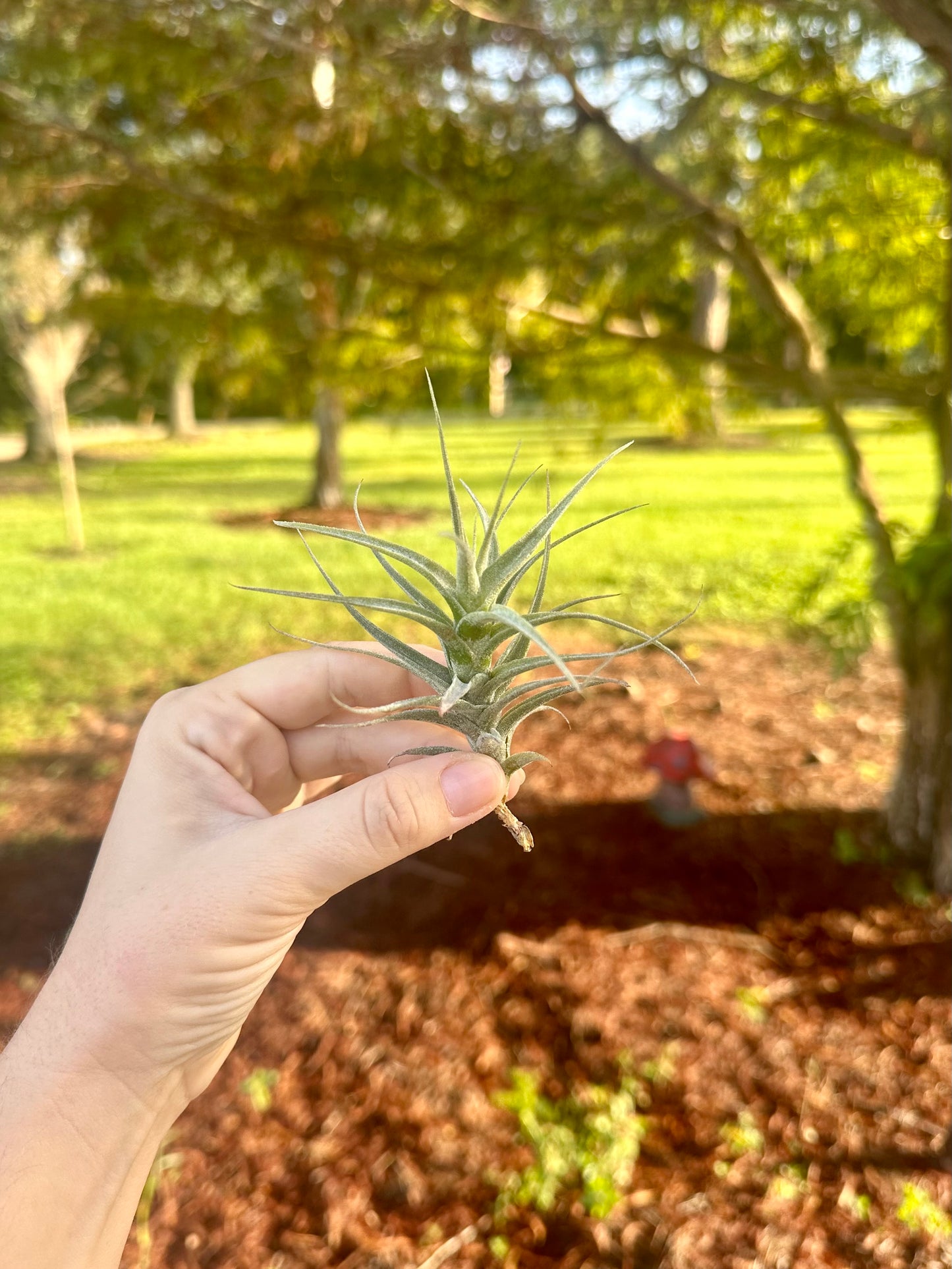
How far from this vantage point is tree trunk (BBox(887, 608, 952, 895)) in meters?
4.12

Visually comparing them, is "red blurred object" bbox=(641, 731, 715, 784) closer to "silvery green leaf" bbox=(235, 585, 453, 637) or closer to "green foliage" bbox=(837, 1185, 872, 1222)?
"green foliage" bbox=(837, 1185, 872, 1222)

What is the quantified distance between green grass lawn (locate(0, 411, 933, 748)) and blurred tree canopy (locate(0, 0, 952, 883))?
1.47ft

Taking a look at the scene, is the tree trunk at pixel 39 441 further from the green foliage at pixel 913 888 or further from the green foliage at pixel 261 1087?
the green foliage at pixel 913 888

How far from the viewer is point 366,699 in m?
2.25

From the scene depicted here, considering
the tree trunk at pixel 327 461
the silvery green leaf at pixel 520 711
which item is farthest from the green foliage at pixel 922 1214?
the tree trunk at pixel 327 461

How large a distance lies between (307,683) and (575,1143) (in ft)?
6.54

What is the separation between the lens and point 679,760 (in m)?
4.37

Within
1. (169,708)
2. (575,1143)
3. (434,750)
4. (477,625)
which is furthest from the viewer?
(575,1143)

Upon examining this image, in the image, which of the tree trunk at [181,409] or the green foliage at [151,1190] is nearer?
the green foliage at [151,1190]

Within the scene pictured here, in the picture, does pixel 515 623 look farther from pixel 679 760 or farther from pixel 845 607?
pixel 679 760

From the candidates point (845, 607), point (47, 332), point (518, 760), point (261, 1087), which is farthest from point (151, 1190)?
point (47, 332)

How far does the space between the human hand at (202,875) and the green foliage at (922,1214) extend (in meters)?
2.30

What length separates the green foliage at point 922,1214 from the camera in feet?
8.81

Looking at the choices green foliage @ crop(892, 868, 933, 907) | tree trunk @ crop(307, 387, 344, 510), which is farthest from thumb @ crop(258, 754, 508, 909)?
tree trunk @ crop(307, 387, 344, 510)
